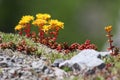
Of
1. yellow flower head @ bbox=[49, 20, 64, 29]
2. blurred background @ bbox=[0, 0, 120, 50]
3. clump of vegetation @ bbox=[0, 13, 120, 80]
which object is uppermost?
blurred background @ bbox=[0, 0, 120, 50]

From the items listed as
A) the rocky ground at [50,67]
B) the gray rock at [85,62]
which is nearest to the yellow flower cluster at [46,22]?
the rocky ground at [50,67]

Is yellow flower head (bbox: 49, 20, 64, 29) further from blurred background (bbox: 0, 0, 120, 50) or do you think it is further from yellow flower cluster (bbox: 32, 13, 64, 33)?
blurred background (bbox: 0, 0, 120, 50)

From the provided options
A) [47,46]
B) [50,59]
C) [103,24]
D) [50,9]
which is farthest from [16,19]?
[50,59]

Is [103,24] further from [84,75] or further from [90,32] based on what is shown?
[84,75]

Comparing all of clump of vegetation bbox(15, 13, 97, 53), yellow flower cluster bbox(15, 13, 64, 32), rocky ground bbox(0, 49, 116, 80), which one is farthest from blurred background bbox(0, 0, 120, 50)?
rocky ground bbox(0, 49, 116, 80)

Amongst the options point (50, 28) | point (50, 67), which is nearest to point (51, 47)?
point (50, 28)

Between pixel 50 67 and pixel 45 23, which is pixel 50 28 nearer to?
pixel 45 23
